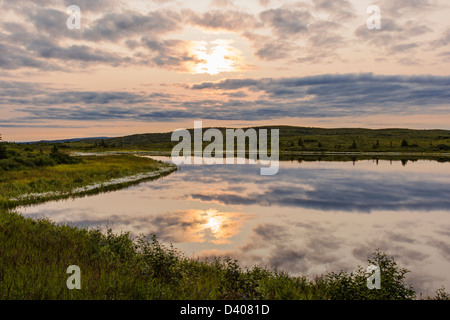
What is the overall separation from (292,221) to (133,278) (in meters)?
13.6

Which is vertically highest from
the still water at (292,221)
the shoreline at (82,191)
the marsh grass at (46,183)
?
the marsh grass at (46,183)

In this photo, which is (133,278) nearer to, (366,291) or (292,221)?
(366,291)

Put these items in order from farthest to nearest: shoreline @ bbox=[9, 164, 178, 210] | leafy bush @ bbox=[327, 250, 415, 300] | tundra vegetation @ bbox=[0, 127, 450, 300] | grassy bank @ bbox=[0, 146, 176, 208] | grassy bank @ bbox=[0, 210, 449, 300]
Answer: grassy bank @ bbox=[0, 146, 176, 208], shoreline @ bbox=[9, 164, 178, 210], leafy bush @ bbox=[327, 250, 415, 300], tundra vegetation @ bbox=[0, 127, 450, 300], grassy bank @ bbox=[0, 210, 449, 300]

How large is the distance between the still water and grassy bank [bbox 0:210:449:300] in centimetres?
265

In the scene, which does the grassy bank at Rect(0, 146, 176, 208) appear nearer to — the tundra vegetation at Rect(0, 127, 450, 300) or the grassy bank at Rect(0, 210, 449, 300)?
the tundra vegetation at Rect(0, 127, 450, 300)

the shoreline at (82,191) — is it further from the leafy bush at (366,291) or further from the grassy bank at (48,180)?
the leafy bush at (366,291)

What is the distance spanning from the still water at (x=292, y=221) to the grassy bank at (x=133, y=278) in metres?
2.65

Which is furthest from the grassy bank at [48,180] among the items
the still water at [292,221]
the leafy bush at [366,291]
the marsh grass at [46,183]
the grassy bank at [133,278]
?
the leafy bush at [366,291]

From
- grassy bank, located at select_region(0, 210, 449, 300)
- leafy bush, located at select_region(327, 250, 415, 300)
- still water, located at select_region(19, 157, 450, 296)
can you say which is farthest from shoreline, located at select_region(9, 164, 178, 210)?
leafy bush, located at select_region(327, 250, 415, 300)

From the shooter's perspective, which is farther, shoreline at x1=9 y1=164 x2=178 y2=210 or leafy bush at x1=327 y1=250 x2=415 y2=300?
shoreline at x1=9 y1=164 x2=178 y2=210

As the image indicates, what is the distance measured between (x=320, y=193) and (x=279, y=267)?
764 inches

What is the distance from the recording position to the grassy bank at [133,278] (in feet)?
22.1

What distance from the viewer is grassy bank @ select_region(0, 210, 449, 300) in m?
6.72
